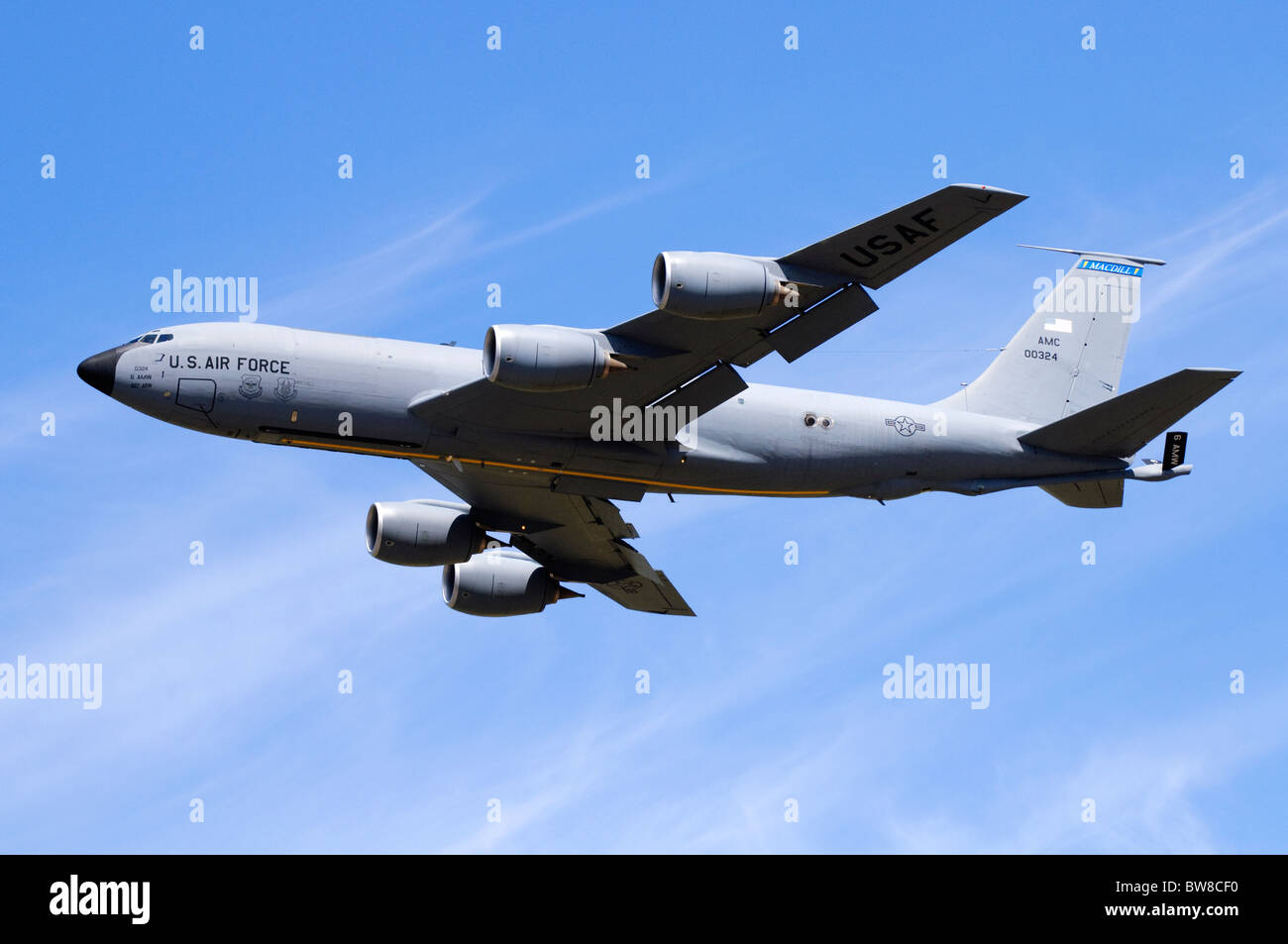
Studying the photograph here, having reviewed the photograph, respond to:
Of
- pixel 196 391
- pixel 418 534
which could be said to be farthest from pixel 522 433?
pixel 196 391

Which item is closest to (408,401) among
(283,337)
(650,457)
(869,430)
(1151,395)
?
(283,337)

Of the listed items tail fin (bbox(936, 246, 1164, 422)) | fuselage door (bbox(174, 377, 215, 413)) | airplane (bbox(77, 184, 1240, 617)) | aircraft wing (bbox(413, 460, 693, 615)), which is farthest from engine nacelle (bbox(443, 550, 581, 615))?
tail fin (bbox(936, 246, 1164, 422))

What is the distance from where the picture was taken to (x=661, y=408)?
38.1 meters

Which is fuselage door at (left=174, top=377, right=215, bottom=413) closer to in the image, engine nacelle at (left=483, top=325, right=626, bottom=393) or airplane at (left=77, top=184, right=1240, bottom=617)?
airplane at (left=77, top=184, right=1240, bottom=617)

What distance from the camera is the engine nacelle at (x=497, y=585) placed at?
45.6 m

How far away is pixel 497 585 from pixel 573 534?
2788 millimetres

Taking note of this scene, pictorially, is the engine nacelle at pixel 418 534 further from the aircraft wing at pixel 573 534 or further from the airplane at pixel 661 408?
the aircraft wing at pixel 573 534

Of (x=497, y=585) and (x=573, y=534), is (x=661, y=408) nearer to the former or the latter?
(x=573, y=534)

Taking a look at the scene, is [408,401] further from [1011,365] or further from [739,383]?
[1011,365]

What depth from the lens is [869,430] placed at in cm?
4062

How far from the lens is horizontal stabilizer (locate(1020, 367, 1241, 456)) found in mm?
38375

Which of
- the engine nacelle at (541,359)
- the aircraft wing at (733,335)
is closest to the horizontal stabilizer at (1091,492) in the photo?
the aircraft wing at (733,335)

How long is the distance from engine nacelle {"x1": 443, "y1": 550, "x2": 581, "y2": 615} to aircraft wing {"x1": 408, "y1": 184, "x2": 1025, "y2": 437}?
874 centimetres

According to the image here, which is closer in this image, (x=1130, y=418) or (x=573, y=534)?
(x=1130, y=418)
